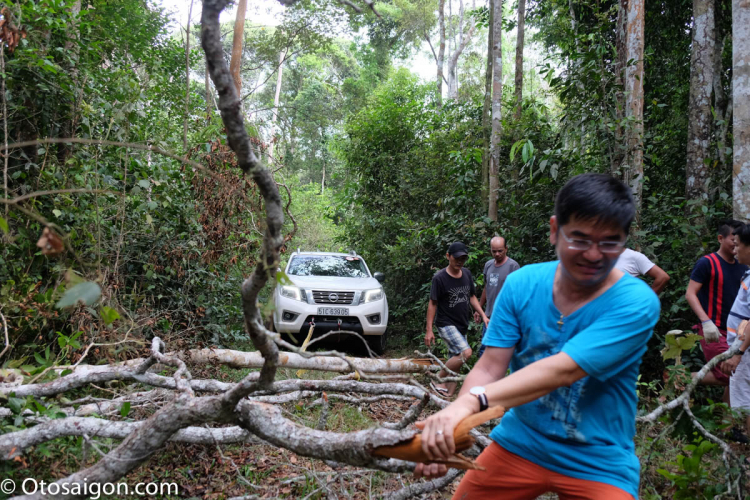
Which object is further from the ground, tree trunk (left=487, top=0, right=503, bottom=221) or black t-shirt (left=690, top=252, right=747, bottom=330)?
tree trunk (left=487, top=0, right=503, bottom=221)

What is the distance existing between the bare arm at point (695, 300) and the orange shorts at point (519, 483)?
3142mm

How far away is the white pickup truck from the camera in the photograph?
7.48 meters

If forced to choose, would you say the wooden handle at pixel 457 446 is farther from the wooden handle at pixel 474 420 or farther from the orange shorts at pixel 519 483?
the orange shorts at pixel 519 483

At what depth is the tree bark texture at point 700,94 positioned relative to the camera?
6359 millimetres

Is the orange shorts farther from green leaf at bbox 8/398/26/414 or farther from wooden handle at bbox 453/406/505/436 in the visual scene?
green leaf at bbox 8/398/26/414

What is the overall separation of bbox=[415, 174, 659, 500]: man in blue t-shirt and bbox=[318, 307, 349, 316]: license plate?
5.68 m

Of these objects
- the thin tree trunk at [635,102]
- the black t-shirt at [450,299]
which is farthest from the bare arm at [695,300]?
the black t-shirt at [450,299]

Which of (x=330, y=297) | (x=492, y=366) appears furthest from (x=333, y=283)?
(x=492, y=366)

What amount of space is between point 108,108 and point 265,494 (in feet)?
16.1

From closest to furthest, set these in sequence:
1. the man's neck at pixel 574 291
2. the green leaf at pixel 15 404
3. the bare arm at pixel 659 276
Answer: the man's neck at pixel 574 291 < the green leaf at pixel 15 404 < the bare arm at pixel 659 276

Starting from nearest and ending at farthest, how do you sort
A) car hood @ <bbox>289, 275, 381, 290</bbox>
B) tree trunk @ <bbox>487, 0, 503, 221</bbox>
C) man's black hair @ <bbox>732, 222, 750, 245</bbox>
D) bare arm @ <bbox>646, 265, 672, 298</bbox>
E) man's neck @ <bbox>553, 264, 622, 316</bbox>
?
man's neck @ <bbox>553, 264, 622, 316</bbox>, man's black hair @ <bbox>732, 222, 750, 245</bbox>, bare arm @ <bbox>646, 265, 672, 298</bbox>, car hood @ <bbox>289, 275, 381, 290</bbox>, tree trunk @ <bbox>487, 0, 503, 221</bbox>

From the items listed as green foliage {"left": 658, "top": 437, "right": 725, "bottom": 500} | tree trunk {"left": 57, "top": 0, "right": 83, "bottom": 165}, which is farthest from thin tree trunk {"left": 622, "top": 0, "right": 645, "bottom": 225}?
tree trunk {"left": 57, "top": 0, "right": 83, "bottom": 165}

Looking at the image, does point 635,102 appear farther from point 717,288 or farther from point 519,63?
point 519,63

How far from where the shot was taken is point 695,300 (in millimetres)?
4312
